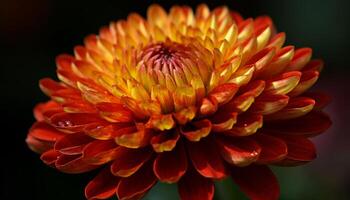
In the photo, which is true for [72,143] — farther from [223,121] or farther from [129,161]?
[223,121]

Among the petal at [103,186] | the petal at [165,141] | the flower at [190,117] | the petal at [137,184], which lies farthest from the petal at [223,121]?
the petal at [103,186]

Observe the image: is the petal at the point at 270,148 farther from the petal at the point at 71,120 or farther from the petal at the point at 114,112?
the petal at the point at 71,120

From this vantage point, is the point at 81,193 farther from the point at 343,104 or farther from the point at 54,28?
the point at 343,104

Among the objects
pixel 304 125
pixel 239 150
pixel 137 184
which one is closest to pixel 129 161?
pixel 137 184

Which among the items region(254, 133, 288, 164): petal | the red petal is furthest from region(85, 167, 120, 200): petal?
region(254, 133, 288, 164): petal

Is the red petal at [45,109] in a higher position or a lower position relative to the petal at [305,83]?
higher

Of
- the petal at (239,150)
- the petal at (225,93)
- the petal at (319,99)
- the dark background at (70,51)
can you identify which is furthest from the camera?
the dark background at (70,51)

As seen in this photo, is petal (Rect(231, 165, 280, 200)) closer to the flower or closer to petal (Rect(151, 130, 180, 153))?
the flower
